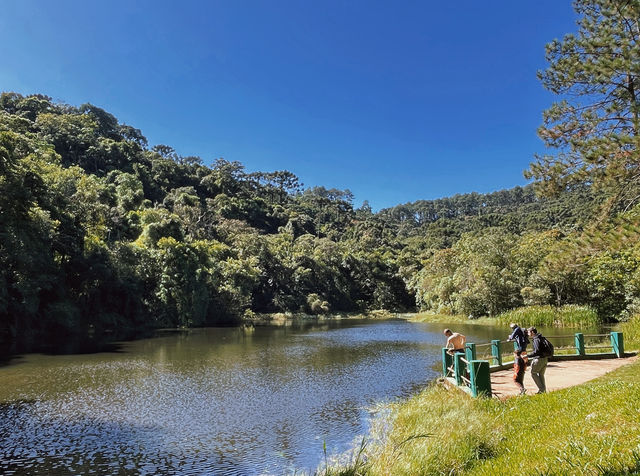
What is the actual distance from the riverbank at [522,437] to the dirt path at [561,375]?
2118mm

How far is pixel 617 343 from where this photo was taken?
1589 cm

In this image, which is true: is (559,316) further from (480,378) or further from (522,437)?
(522,437)

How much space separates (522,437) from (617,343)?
38.3ft

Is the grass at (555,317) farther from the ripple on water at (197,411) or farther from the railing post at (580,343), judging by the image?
the railing post at (580,343)

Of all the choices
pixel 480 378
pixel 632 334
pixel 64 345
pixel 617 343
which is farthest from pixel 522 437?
pixel 64 345

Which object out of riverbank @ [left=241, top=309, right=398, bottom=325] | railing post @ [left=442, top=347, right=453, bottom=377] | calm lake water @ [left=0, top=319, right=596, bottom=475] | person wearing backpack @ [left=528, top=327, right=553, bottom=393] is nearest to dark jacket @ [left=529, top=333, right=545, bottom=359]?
person wearing backpack @ [left=528, top=327, right=553, bottom=393]

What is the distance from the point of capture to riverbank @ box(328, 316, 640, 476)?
5.32 meters

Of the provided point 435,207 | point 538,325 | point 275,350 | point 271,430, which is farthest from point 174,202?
point 435,207

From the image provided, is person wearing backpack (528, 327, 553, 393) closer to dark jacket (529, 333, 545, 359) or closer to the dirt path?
dark jacket (529, 333, 545, 359)

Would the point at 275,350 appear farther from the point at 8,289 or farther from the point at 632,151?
the point at 632,151

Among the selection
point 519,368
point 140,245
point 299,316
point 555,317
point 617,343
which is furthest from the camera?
point 299,316

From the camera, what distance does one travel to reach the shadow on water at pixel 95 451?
370 inches

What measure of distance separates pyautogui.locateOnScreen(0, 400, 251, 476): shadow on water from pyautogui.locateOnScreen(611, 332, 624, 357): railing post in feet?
46.0

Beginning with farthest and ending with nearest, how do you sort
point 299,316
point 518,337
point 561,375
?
point 299,316, point 518,337, point 561,375
